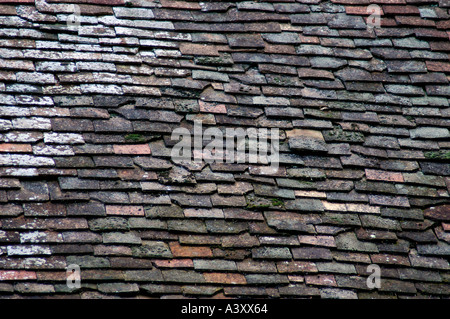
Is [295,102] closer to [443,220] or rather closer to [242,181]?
[242,181]

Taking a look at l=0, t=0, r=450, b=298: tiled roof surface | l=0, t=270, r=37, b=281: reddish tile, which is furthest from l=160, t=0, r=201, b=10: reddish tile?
l=0, t=270, r=37, b=281: reddish tile

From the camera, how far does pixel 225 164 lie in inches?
181

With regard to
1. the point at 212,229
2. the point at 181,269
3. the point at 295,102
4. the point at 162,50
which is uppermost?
the point at 162,50

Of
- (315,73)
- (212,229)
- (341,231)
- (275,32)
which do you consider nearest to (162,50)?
(275,32)

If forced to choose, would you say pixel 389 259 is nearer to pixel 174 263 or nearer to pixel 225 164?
pixel 225 164

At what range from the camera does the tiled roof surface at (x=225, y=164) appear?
4168 mm

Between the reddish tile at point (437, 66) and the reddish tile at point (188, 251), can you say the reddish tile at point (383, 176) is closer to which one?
the reddish tile at point (437, 66)

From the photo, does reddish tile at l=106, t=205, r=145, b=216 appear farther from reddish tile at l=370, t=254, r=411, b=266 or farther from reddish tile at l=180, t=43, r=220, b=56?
reddish tile at l=370, t=254, r=411, b=266

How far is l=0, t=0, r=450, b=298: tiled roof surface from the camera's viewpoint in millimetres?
4168

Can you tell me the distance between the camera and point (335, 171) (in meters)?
4.68

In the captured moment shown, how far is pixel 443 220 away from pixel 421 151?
2.11 feet

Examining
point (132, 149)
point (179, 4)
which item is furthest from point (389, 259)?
point (179, 4)

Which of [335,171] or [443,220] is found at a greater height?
[335,171]

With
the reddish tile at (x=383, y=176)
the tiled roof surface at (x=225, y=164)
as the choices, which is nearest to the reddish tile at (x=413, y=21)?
the tiled roof surface at (x=225, y=164)
